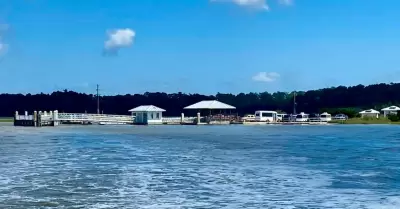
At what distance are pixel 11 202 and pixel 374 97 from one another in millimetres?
146082

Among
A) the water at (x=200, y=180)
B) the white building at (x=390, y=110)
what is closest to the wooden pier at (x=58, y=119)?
the white building at (x=390, y=110)

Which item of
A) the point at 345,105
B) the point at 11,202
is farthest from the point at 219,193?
the point at 345,105

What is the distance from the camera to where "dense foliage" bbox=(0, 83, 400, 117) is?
146m

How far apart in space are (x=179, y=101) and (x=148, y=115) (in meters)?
61.0

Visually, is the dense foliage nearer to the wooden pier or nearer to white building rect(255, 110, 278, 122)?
white building rect(255, 110, 278, 122)

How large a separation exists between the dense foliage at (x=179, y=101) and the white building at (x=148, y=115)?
1954 inches

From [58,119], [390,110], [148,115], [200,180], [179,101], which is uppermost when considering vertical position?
[179,101]

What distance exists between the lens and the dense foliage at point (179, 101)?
14588cm

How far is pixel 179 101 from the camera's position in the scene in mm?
151750

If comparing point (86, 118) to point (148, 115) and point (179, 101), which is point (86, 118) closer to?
point (148, 115)

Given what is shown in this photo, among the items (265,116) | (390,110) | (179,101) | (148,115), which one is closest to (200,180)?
(148,115)

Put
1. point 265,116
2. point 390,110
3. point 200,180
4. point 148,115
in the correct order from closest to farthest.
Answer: point 200,180, point 148,115, point 265,116, point 390,110

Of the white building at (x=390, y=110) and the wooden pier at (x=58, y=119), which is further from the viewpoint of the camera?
the white building at (x=390, y=110)

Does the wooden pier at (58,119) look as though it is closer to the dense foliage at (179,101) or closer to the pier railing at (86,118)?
the pier railing at (86,118)
